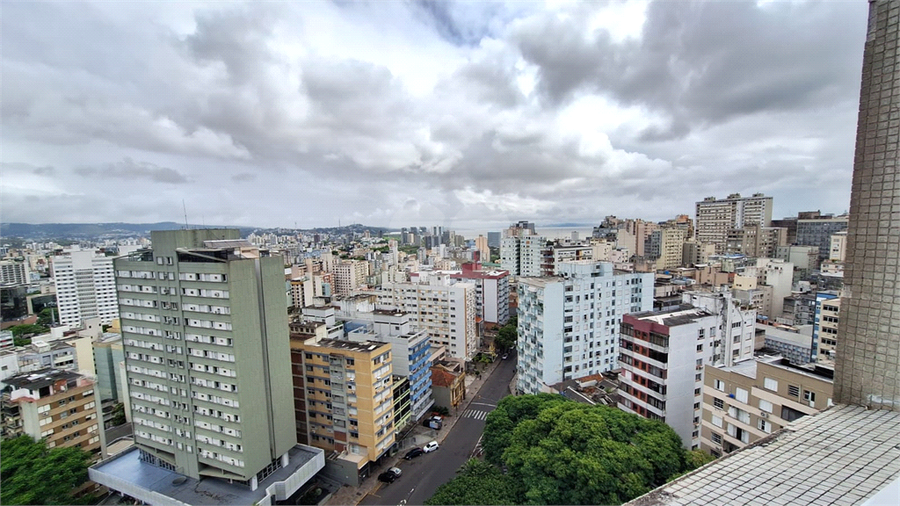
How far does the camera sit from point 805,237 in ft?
128

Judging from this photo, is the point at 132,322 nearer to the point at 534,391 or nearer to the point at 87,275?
the point at 534,391

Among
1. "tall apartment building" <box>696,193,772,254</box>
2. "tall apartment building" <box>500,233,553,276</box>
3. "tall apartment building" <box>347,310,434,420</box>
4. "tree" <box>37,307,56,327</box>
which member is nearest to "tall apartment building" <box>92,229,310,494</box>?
"tall apartment building" <box>347,310,434,420</box>

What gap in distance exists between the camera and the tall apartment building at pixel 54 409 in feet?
34.7

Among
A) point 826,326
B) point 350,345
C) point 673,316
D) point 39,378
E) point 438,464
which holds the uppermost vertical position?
point 673,316

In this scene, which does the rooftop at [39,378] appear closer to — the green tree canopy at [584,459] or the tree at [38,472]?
the tree at [38,472]

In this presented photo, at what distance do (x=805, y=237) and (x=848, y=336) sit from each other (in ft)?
159

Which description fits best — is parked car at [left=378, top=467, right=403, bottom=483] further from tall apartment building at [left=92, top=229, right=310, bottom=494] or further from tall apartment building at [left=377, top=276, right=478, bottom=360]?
tall apartment building at [left=377, top=276, right=478, bottom=360]

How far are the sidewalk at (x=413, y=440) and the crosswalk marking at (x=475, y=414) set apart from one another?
0.68ft

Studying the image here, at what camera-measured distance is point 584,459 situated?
666cm

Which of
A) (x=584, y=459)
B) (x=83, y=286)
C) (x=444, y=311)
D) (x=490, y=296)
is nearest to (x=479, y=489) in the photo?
(x=584, y=459)

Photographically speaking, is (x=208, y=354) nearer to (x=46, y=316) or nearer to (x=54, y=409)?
(x=54, y=409)

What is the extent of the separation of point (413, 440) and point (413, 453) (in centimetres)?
97

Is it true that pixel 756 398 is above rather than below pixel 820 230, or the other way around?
below

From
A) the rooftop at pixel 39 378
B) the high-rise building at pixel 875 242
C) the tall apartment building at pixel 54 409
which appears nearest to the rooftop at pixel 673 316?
the high-rise building at pixel 875 242
